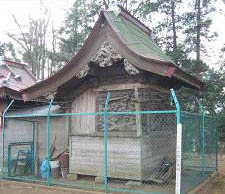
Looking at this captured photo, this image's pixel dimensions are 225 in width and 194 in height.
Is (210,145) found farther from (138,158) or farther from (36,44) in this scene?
(36,44)

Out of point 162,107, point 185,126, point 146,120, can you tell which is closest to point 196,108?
point 162,107

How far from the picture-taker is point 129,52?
8.78 metres

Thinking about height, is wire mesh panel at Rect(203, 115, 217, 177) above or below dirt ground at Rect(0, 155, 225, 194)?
above

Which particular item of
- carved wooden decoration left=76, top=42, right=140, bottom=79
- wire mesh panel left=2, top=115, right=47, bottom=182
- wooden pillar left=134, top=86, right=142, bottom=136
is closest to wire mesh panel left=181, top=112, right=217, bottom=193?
wooden pillar left=134, top=86, right=142, bottom=136

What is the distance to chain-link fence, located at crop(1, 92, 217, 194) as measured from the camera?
28.3 ft

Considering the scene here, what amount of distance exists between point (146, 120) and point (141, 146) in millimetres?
1009

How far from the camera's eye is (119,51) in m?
9.00

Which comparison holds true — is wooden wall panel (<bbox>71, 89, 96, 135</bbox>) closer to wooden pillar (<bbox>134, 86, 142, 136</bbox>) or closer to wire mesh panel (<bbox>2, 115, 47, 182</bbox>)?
wire mesh panel (<bbox>2, 115, 47, 182</bbox>)

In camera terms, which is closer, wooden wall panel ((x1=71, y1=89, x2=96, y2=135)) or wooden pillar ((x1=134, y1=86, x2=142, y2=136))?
wooden pillar ((x1=134, y1=86, x2=142, y2=136))

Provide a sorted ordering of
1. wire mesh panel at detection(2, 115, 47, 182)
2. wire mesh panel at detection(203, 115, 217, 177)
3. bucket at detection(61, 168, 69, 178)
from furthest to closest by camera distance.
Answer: wire mesh panel at detection(2, 115, 47, 182), wire mesh panel at detection(203, 115, 217, 177), bucket at detection(61, 168, 69, 178)

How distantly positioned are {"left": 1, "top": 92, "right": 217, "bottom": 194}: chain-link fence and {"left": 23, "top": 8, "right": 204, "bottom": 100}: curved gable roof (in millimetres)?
1059

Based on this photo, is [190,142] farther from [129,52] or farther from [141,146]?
[129,52]

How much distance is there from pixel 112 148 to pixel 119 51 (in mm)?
2807

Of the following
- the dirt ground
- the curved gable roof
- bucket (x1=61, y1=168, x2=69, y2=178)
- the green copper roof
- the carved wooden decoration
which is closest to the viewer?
the dirt ground
